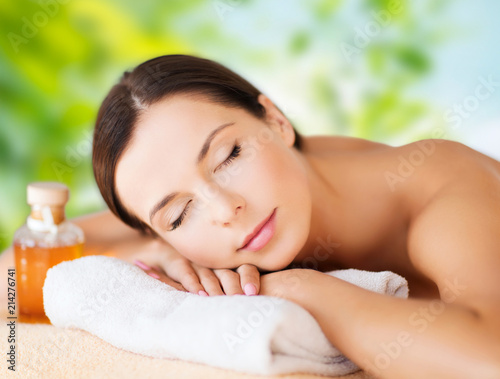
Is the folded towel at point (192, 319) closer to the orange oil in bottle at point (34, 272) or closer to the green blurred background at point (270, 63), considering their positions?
the orange oil in bottle at point (34, 272)

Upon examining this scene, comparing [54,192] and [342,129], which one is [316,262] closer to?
[54,192]

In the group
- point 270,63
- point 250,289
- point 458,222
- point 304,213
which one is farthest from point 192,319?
point 270,63

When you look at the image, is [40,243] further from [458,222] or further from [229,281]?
[458,222]

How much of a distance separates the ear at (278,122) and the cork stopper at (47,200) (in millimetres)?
486

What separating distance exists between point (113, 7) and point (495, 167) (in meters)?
1.73

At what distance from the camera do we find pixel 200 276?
1.21m

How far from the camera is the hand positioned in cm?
110

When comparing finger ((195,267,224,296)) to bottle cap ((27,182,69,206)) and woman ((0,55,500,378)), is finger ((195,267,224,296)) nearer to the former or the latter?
woman ((0,55,500,378))

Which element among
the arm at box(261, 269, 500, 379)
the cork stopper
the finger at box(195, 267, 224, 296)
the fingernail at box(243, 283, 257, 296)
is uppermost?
the cork stopper

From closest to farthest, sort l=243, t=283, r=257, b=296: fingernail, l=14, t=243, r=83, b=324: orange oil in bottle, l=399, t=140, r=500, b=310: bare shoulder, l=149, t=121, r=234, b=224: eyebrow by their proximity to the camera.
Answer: l=399, t=140, r=500, b=310: bare shoulder < l=243, t=283, r=257, b=296: fingernail < l=149, t=121, r=234, b=224: eyebrow < l=14, t=243, r=83, b=324: orange oil in bottle

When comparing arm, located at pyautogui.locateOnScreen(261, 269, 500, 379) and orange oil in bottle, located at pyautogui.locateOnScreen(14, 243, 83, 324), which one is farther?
orange oil in bottle, located at pyautogui.locateOnScreen(14, 243, 83, 324)

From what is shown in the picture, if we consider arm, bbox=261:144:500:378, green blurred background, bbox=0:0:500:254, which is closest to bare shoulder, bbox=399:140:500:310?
arm, bbox=261:144:500:378

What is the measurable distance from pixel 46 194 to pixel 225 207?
0.41 m

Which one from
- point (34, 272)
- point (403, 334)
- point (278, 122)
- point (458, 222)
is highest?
point (278, 122)
